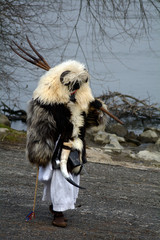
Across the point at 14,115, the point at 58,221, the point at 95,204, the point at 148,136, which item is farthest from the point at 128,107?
the point at 58,221

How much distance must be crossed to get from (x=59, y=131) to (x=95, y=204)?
163 cm

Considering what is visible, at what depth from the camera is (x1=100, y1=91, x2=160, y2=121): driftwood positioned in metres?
15.2

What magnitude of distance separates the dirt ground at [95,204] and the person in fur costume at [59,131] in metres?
0.30

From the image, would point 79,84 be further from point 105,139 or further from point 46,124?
point 105,139

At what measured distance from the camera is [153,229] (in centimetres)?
462

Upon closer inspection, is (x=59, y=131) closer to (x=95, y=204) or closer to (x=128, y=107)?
(x=95, y=204)

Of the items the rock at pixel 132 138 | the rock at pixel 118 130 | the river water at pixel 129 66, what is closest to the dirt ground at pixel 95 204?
the rock at pixel 132 138

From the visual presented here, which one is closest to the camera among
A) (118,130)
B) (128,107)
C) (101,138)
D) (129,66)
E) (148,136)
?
(101,138)

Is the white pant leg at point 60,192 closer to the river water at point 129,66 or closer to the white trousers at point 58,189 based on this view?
the white trousers at point 58,189

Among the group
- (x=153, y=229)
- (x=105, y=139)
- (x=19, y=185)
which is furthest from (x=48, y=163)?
(x=105, y=139)

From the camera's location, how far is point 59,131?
168 inches

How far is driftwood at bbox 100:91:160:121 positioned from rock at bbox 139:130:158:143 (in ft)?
3.93

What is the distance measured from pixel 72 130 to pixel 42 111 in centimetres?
39

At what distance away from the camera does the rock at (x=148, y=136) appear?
14.5 meters
